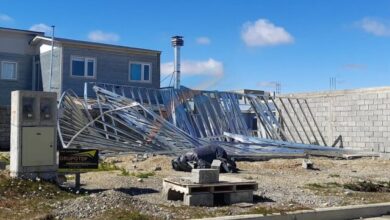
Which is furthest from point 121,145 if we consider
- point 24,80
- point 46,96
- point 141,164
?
point 24,80

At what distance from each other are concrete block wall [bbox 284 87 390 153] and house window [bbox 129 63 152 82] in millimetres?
10627

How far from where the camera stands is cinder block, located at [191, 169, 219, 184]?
35.6ft

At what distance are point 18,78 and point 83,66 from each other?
4.49m

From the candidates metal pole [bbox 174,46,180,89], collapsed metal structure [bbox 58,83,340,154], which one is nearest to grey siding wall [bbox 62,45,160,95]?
collapsed metal structure [bbox 58,83,340,154]

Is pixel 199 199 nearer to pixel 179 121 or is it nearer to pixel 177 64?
pixel 179 121

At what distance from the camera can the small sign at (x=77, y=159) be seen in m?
11.9

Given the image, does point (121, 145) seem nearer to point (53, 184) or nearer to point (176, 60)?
point (53, 184)

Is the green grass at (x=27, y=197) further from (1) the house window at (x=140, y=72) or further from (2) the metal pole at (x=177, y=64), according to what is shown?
(2) the metal pole at (x=177, y=64)

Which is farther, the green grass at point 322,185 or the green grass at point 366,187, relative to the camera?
the green grass at point 322,185

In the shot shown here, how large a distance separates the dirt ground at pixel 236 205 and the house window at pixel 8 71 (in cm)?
1605

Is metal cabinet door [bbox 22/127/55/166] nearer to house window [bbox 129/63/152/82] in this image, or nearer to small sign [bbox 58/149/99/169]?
small sign [bbox 58/149/99/169]

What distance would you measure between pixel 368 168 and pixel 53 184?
12724 millimetres

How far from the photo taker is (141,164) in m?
18.2

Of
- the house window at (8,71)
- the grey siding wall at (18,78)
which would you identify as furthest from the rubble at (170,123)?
the house window at (8,71)
